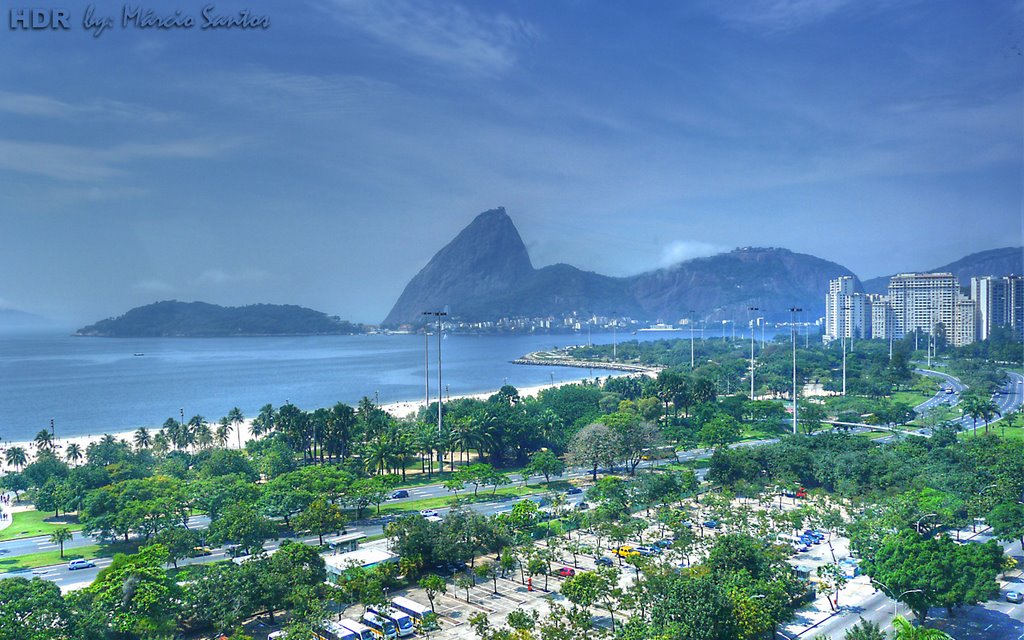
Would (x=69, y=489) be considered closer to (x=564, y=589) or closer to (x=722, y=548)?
(x=564, y=589)

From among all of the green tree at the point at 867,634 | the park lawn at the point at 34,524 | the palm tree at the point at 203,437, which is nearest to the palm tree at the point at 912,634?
the green tree at the point at 867,634

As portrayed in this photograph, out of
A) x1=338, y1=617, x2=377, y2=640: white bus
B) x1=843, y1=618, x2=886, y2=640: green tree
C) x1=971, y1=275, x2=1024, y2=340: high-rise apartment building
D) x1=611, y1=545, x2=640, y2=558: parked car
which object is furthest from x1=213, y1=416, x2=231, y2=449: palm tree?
x1=971, y1=275, x2=1024, y2=340: high-rise apartment building

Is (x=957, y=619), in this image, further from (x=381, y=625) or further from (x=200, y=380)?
(x=200, y=380)

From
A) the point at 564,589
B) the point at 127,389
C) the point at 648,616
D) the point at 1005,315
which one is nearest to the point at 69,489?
the point at 564,589

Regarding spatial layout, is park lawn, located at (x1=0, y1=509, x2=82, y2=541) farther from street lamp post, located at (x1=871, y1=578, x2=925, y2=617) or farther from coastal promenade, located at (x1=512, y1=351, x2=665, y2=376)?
coastal promenade, located at (x1=512, y1=351, x2=665, y2=376)

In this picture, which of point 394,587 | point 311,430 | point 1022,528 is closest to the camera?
point 394,587

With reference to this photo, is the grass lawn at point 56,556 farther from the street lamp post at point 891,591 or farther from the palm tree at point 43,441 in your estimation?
the street lamp post at point 891,591

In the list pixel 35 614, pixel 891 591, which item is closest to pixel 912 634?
Answer: pixel 891 591
